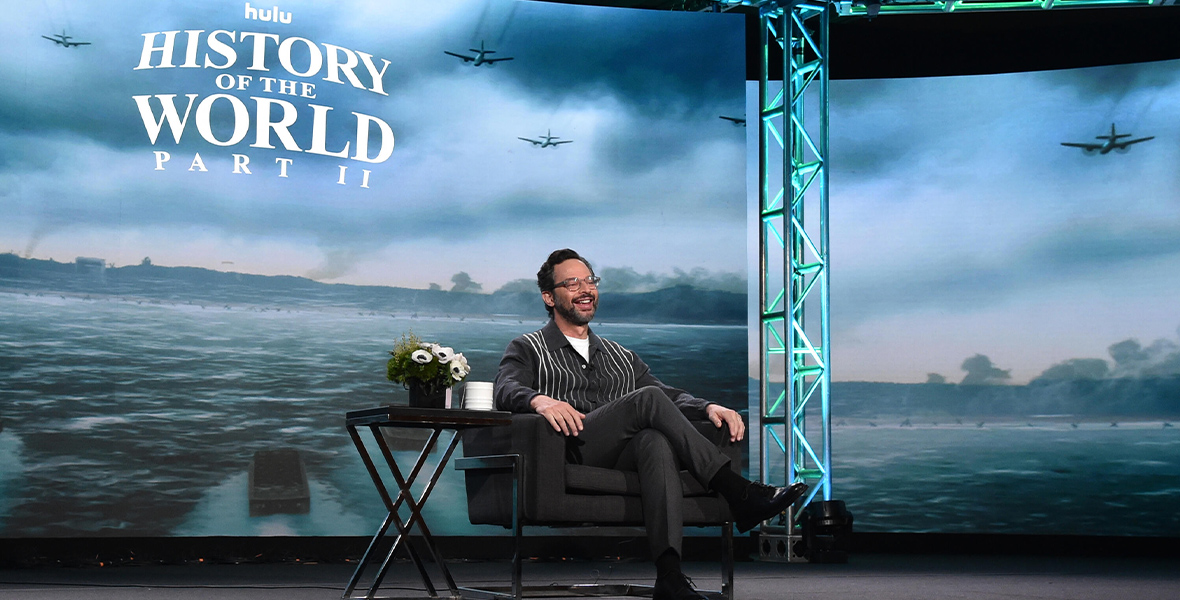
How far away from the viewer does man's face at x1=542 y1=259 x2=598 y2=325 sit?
370 cm

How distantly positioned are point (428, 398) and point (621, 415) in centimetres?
61

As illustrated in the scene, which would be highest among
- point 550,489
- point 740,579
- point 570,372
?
point 570,372

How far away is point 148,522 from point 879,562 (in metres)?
3.78

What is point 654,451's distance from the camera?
10.5 feet

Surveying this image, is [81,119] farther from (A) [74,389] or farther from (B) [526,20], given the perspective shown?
(B) [526,20]

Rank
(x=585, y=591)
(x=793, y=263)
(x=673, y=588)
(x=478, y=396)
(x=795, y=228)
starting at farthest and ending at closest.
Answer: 1. (x=795, y=228)
2. (x=793, y=263)
3. (x=585, y=591)
4. (x=478, y=396)
5. (x=673, y=588)

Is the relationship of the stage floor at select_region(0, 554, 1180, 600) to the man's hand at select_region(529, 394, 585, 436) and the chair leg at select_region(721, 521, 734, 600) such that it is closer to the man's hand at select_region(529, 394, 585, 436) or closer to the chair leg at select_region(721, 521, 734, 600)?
the chair leg at select_region(721, 521, 734, 600)

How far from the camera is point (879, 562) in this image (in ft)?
19.4

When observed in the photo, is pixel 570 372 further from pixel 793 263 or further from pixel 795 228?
pixel 795 228

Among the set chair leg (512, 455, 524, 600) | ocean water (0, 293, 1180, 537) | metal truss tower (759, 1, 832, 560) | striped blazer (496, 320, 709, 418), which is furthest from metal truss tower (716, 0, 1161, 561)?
chair leg (512, 455, 524, 600)

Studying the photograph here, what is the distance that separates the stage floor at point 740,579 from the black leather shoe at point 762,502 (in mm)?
682

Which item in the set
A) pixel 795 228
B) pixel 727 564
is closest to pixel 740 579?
pixel 727 564

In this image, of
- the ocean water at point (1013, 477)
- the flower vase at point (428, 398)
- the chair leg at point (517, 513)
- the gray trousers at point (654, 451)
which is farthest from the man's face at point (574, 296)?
the ocean water at point (1013, 477)

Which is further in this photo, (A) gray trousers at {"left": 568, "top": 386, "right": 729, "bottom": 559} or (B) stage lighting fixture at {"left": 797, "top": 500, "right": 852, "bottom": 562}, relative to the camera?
(B) stage lighting fixture at {"left": 797, "top": 500, "right": 852, "bottom": 562}
